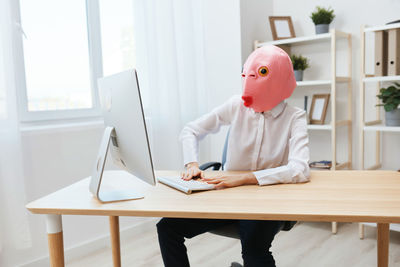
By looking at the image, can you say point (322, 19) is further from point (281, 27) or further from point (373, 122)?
point (373, 122)

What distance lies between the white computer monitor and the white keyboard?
5.6 inches

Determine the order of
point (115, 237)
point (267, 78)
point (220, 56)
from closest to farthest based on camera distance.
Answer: point (267, 78)
point (115, 237)
point (220, 56)

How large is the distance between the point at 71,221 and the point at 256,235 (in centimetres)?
139

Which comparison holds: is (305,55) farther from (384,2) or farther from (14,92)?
(14,92)

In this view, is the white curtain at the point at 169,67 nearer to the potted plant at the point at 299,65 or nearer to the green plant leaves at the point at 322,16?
the potted plant at the point at 299,65

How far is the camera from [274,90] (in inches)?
59.4

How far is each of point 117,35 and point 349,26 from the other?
1.71 meters

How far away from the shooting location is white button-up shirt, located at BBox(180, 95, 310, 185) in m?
1.58

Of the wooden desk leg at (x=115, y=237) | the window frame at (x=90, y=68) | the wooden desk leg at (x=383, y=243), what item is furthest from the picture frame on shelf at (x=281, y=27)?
the wooden desk leg at (x=115, y=237)

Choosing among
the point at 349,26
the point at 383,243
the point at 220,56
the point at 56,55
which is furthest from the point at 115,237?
the point at 349,26

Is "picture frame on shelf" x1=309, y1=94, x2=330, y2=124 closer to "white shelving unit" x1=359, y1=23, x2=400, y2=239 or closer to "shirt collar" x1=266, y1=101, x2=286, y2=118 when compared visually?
"white shelving unit" x1=359, y1=23, x2=400, y2=239

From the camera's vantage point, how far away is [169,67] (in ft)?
9.13

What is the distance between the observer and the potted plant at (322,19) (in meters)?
2.80

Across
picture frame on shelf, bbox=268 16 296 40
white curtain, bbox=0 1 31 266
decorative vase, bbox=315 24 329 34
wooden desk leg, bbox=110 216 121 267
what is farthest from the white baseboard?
decorative vase, bbox=315 24 329 34
